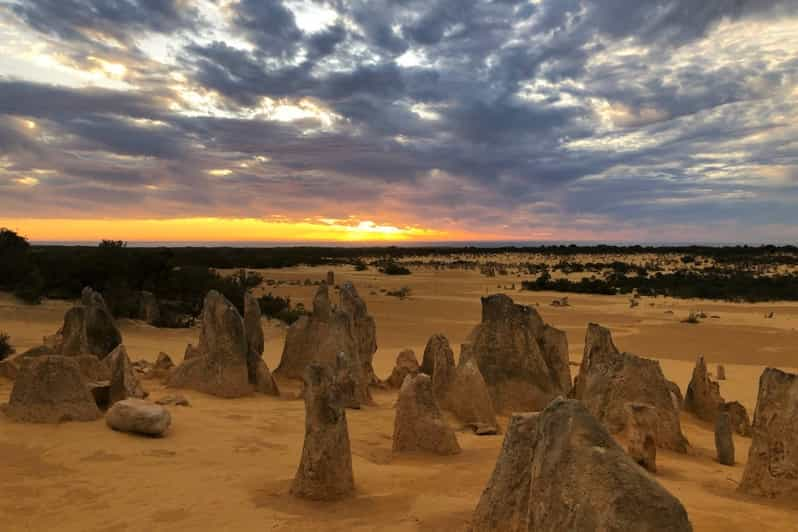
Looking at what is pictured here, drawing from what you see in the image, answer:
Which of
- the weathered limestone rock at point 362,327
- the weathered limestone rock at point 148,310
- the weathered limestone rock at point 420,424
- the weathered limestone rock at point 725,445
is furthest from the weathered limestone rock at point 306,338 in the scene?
the weathered limestone rock at point 148,310

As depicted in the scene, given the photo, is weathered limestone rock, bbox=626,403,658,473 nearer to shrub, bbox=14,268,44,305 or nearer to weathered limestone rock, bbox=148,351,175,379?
weathered limestone rock, bbox=148,351,175,379

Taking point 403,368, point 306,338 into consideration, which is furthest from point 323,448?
point 403,368

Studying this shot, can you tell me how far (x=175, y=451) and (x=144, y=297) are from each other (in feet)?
45.1

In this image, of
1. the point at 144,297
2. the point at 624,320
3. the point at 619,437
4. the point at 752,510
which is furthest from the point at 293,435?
the point at 624,320

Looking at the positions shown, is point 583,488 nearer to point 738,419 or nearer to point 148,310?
point 738,419

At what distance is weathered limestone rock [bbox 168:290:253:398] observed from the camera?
951 centimetres

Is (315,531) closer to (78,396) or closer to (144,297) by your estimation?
(78,396)

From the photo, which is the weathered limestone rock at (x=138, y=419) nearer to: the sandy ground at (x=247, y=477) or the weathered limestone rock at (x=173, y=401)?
the sandy ground at (x=247, y=477)

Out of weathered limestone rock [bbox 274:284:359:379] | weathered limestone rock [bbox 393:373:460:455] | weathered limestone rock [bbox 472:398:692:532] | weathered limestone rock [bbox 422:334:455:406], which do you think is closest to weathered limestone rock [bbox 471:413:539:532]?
weathered limestone rock [bbox 472:398:692:532]

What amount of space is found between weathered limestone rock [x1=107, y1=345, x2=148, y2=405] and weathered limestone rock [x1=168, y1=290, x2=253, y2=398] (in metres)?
1.35

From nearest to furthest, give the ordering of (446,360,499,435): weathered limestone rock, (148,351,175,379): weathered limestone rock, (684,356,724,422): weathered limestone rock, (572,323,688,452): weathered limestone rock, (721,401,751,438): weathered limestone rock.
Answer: (572,323,688,452): weathered limestone rock, (446,360,499,435): weathered limestone rock, (721,401,751,438): weathered limestone rock, (684,356,724,422): weathered limestone rock, (148,351,175,379): weathered limestone rock

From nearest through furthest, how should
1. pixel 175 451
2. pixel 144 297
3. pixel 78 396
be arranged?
pixel 175 451
pixel 78 396
pixel 144 297

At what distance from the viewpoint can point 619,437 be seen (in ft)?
22.7

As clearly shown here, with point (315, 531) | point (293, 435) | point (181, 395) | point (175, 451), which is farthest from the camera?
point (181, 395)
